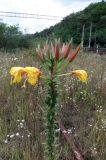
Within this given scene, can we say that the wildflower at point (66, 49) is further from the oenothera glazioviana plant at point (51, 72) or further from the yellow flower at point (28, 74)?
the yellow flower at point (28, 74)

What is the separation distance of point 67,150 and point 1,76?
2705mm

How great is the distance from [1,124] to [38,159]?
828mm

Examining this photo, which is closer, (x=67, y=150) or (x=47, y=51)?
(x=47, y=51)

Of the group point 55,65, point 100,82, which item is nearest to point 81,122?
point 100,82

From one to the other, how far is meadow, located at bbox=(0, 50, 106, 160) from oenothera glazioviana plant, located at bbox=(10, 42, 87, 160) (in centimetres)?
97

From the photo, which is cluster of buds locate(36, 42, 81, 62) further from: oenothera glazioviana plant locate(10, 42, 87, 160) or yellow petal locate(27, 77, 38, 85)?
yellow petal locate(27, 77, 38, 85)

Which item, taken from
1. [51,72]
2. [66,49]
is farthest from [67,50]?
[51,72]

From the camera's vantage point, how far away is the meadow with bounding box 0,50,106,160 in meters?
3.76

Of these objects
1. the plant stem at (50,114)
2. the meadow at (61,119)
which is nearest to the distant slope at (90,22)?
the meadow at (61,119)

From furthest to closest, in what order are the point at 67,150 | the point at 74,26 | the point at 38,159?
1. the point at 74,26
2. the point at 67,150
3. the point at 38,159

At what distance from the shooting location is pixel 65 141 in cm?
398

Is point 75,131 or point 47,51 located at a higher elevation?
point 47,51

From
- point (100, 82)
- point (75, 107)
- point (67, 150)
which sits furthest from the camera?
point (100, 82)

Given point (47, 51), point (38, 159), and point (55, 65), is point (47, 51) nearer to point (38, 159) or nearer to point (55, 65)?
point (55, 65)
